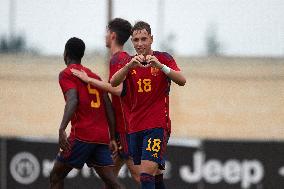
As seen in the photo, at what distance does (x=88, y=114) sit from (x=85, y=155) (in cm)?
48

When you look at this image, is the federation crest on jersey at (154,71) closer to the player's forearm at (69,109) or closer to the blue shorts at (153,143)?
the blue shorts at (153,143)

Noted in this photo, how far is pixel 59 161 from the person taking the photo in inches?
524

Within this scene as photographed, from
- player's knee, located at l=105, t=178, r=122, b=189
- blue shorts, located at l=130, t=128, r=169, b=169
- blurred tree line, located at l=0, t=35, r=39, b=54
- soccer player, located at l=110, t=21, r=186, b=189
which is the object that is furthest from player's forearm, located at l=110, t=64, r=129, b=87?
blurred tree line, located at l=0, t=35, r=39, b=54

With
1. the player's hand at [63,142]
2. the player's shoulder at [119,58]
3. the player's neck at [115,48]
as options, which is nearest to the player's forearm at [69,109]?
the player's hand at [63,142]

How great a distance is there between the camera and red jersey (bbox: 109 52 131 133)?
12898 mm

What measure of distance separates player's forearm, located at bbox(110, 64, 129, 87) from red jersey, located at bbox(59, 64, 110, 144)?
3.30ft

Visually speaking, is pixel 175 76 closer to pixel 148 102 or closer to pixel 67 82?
pixel 148 102

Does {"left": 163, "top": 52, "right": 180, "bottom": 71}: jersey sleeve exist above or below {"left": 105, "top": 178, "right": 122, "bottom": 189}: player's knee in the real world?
above

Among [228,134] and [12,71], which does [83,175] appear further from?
[12,71]

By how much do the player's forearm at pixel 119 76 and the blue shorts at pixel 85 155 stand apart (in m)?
1.32

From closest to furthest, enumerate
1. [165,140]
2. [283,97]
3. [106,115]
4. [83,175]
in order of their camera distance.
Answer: [165,140] < [106,115] < [83,175] < [283,97]

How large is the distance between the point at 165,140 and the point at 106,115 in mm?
1226

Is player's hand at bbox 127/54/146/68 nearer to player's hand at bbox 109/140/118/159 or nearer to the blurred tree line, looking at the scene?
player's hand at bbox 109/140/118/159

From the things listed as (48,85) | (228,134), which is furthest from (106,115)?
(48,85)
